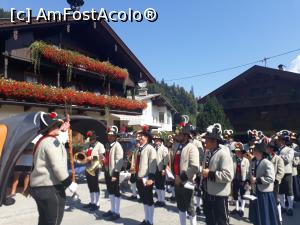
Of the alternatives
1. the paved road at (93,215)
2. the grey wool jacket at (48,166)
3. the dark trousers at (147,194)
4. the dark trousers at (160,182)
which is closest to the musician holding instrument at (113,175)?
the paved road at (93,215)

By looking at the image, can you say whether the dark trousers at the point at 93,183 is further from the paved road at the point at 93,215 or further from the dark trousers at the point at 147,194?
the dark trousers at the point at 147,194

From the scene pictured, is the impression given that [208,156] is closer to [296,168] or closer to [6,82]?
[296,168]

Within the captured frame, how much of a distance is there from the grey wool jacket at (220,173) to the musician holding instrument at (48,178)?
2.38m

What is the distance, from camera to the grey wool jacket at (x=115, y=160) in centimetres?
851

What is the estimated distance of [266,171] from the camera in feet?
21.0

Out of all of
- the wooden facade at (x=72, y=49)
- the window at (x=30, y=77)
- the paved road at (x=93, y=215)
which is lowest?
the paved road at (x=93, y=215)

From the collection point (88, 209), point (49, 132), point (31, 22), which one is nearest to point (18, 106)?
point (31, 22)

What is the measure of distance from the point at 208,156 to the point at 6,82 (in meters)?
12.6

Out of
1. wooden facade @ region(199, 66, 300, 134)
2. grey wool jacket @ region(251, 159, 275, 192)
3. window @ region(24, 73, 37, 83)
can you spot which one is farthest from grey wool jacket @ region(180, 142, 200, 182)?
wooden facade @ region(199, 66, 300, 134)

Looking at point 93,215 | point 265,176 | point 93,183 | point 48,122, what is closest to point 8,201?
point 48,122

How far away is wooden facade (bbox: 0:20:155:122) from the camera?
16859mm

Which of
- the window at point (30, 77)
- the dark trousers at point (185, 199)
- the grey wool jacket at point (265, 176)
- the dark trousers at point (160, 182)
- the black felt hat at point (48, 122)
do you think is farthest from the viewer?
the window at point (30, 77)

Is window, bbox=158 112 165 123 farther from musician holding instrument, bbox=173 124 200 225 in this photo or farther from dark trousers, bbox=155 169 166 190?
musician holding instrument, bbox=173 124 200 225

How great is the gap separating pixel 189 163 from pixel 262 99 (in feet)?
75.0
